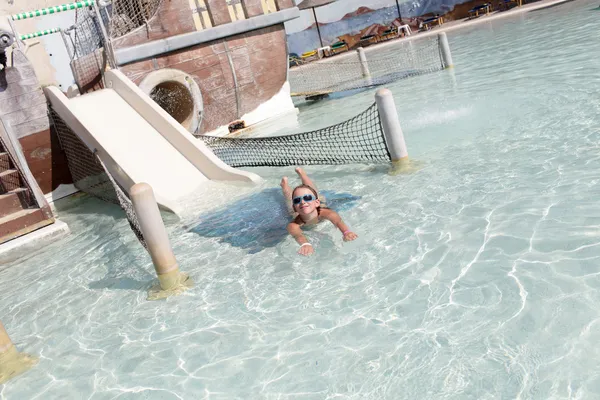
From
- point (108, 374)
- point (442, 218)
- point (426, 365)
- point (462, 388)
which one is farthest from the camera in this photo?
point (442, 218)

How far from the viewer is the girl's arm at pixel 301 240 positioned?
19.5 ft

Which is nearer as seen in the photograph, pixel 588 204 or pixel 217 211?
pixel 588 204

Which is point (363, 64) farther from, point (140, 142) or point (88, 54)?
point (140, 142)

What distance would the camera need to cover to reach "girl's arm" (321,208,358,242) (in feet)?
19.9

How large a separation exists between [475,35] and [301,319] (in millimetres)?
23659

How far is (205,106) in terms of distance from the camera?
46.8 ft

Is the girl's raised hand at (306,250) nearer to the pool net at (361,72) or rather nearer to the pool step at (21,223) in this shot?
the pool step at (21,223)

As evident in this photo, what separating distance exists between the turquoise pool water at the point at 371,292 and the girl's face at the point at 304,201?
0.41m

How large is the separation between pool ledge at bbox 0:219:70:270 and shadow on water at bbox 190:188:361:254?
8.82ft

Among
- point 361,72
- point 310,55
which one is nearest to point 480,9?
point 310,55

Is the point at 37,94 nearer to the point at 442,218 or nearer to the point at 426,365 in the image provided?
the point at 442,218

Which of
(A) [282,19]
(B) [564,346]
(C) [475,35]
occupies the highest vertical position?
(A) [282,19]

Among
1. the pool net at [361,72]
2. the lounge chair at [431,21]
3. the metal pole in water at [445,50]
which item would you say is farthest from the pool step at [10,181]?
the lounge chair at [431,21]

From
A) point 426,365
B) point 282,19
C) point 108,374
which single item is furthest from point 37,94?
point 426,365
